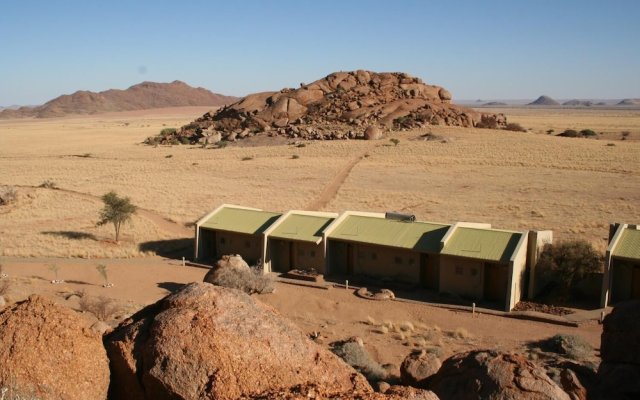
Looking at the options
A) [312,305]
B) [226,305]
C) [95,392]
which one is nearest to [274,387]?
[226,305]

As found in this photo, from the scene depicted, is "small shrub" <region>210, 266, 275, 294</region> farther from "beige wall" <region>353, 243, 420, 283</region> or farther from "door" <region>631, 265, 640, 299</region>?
"door" <region>631, 265, 640, 299</region>

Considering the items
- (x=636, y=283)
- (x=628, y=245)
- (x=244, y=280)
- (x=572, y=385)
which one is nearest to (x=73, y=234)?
(x=244, y=280)

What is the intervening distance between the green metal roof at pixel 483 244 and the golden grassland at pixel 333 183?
916 centimetres

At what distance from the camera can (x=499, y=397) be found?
383 inches

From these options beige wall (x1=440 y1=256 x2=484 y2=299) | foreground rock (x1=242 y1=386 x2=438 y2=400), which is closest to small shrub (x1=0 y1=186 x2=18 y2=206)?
beige wall (x1=440 y1=256 x2=484 y2=299)

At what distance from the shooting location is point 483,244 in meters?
24.3

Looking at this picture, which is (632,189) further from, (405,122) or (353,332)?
(405,122)

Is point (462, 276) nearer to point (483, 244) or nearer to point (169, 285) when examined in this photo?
point (483, 244)

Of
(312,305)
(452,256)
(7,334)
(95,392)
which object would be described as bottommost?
(312,305)

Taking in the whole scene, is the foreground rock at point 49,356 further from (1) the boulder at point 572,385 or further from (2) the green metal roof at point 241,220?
(2) the green metal roof at point 241,220

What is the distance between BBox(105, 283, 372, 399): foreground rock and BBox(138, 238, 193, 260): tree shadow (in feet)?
77.9

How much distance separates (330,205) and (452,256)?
21796 mm

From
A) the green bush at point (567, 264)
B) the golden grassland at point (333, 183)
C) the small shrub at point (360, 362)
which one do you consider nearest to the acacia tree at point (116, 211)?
the golden grassland at point (333, 183)

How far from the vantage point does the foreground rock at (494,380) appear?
9.58 metres
